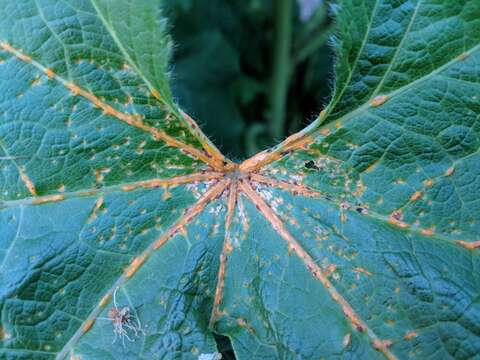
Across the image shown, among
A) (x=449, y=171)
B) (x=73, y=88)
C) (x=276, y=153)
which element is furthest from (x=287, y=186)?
(x=73, y=88)

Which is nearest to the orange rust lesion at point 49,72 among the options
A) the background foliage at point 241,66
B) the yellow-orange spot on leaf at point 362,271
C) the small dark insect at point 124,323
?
the small dark insect at point 124,323

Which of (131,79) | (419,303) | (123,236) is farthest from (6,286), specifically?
(419,303)

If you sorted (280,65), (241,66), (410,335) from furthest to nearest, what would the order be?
(241,66) < (280,65) < (410,335)

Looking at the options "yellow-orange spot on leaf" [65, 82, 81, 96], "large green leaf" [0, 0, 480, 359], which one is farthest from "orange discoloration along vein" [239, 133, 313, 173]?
"yellow-orange spot on leaf" [65, 82, 81, 96]

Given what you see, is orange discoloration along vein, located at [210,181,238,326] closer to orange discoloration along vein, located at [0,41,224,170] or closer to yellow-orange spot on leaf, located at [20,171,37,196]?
orange discoloration along vein, located at [0,41,224,170]

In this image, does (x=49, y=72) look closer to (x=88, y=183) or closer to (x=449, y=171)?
(x=88, y=183)

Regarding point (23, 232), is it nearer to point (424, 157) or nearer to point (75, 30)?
point (75, 30)
